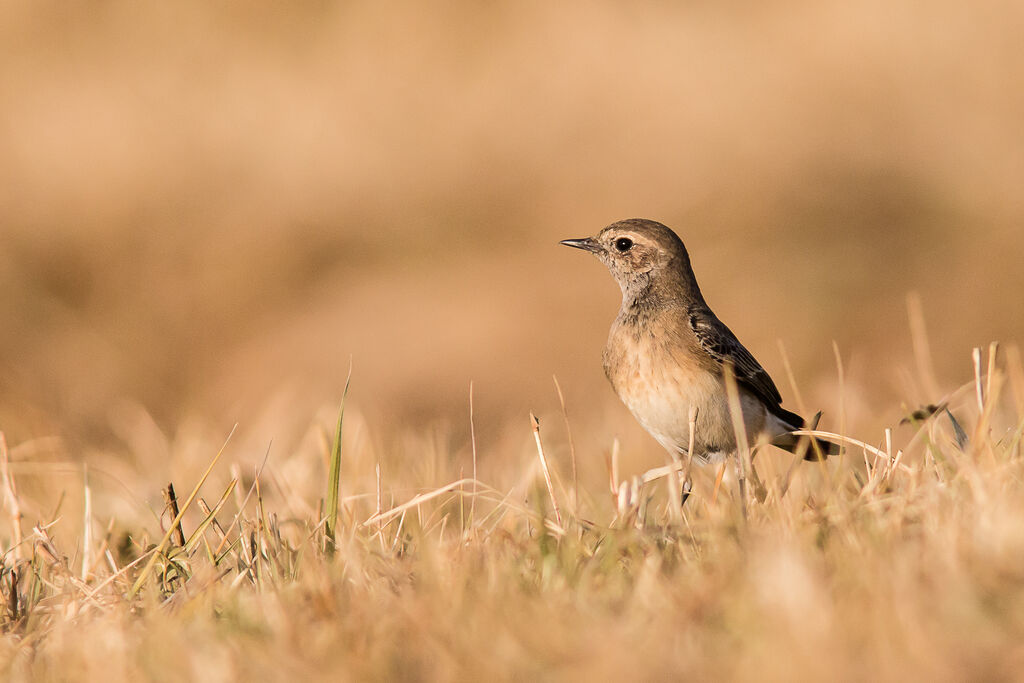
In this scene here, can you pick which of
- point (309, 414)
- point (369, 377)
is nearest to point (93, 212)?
point (369, 377)

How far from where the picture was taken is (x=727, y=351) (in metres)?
6.09

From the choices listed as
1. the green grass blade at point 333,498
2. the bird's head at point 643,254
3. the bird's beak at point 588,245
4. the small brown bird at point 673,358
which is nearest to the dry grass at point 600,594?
the green grass blade at point 333,498

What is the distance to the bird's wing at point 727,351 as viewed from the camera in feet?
19.8

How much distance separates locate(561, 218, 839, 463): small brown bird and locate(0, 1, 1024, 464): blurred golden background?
290 inches

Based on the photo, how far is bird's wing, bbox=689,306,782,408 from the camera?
19.8 ft

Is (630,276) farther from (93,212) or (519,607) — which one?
(93,212)

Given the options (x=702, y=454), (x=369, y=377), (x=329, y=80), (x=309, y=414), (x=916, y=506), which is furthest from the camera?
(x=329, y=80)

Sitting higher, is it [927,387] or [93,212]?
[93,212]

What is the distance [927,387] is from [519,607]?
2811mm

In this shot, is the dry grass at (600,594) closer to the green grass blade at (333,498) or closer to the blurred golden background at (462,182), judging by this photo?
the green grass blade at (333,498)

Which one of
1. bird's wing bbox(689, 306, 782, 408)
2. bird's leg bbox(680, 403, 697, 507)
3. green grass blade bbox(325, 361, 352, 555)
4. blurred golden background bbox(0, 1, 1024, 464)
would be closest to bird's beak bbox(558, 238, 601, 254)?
bird's wing bbox(689, 306, 782, 408)

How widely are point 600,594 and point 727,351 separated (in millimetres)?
2973

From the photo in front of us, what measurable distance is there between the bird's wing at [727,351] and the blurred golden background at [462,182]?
24.5 feet

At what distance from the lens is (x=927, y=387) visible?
5305 mm
